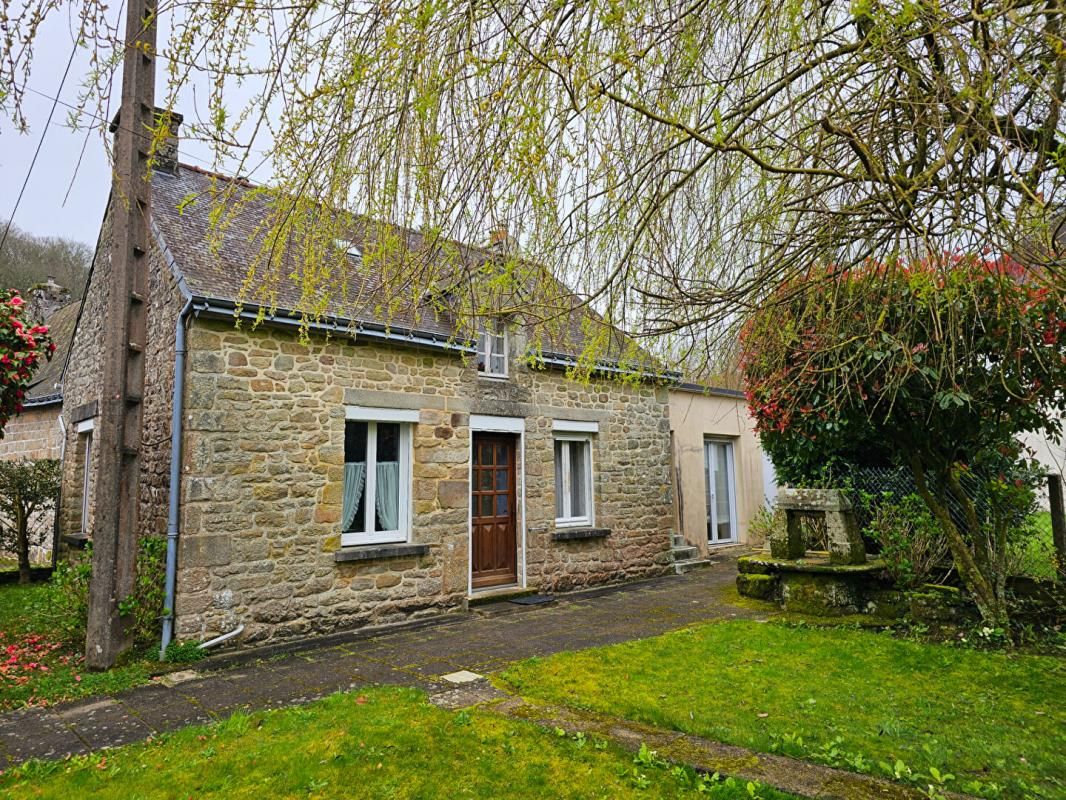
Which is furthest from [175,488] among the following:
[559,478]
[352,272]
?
[559,478]

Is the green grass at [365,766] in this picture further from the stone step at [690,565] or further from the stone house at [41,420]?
the stone house at [41,420]

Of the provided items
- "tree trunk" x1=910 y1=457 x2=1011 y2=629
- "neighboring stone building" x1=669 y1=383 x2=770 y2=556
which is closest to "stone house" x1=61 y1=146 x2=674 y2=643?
"neighboring stone building" x1=669 y1=383 x2=770 y2=556

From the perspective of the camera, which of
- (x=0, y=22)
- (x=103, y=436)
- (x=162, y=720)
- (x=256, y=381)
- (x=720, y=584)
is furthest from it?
(x=720, y=584)

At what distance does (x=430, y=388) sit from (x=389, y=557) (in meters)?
2.23

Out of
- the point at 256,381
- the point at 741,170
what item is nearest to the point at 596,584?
the point at 256,381

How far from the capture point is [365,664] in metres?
5.99

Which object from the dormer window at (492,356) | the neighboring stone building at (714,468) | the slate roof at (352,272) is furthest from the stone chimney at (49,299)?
the neighboring stone building at (714,468)

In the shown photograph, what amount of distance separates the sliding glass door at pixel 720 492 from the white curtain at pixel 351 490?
27.5ft

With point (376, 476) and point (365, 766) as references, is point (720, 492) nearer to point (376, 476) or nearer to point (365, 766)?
point (376, 476)

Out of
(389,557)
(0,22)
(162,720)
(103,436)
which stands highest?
(0,22)

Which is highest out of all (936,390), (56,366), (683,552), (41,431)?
(56,366)

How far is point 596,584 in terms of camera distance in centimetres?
1007

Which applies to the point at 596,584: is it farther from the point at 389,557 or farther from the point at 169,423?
the point at 169,423

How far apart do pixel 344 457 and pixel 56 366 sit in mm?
9905
